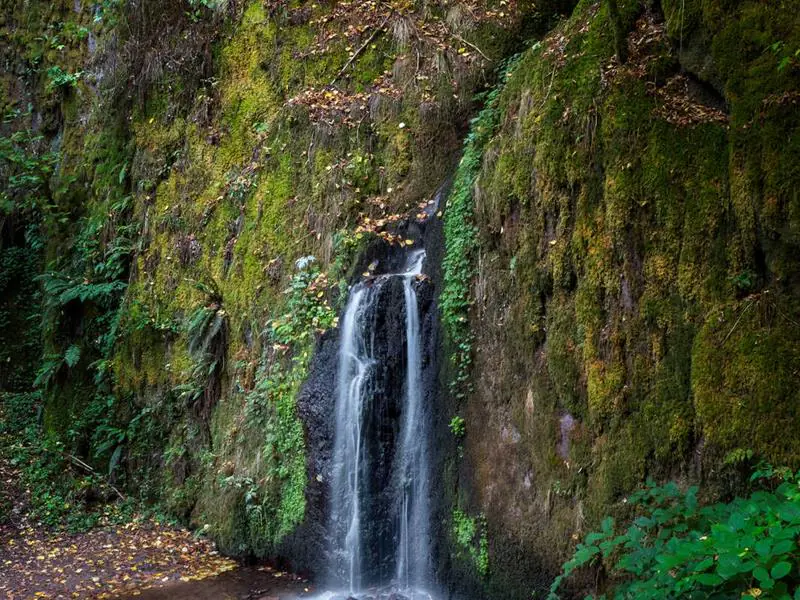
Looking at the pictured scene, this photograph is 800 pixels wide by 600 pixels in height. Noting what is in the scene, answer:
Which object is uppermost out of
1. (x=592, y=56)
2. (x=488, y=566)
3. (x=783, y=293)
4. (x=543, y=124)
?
(x=592, y=56)

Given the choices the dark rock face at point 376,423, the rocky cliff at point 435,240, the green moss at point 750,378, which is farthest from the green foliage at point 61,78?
the green moss at point 750,378

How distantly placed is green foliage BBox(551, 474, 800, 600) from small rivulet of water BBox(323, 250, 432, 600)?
270cm

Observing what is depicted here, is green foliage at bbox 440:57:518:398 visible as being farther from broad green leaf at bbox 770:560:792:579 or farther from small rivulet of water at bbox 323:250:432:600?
broad green leaf at bbox 770:560:792:579

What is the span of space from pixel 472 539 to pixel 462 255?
96.0 inches

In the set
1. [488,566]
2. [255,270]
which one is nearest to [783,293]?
[488,566]

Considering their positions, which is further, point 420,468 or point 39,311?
point 39,311

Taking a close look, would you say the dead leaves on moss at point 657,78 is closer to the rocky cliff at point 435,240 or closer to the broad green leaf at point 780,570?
the rocky cliff at point 435,240

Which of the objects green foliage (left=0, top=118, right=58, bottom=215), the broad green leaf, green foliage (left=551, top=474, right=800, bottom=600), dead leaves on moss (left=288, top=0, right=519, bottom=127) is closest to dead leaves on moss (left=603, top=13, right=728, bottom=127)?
green foliage (left=551, top=474, right=800, bottom=600)

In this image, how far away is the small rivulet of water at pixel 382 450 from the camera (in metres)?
6.80

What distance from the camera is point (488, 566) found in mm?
5828

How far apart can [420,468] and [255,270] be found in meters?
3.82

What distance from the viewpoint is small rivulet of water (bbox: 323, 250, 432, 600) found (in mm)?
6797

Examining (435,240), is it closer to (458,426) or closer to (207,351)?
(458,426)

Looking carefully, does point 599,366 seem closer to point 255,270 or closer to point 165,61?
point 255,270
